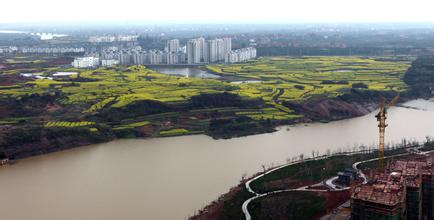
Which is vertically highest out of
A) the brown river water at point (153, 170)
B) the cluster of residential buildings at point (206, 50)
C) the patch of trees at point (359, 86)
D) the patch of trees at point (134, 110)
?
the cluster of residential buildings at point (206, 50)

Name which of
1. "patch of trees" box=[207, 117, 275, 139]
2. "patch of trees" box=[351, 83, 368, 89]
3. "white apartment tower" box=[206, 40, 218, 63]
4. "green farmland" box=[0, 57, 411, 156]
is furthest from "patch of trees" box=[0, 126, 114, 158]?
"white apartment tower" box=[206, 40, 218, 63]

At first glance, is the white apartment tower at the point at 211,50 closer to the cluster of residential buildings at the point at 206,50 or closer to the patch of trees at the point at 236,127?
the cluster of residential buildings at the point at 206,50

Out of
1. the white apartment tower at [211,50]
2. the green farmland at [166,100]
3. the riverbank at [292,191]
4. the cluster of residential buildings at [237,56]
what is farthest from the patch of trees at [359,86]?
the white apartment tower at [211,50]

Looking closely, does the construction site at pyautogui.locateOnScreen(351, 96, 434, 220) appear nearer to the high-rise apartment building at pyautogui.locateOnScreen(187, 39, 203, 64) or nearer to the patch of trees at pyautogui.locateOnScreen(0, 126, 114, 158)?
the patch of trees at pyautogui.locateOnScreen(0, 126, 114, 158)

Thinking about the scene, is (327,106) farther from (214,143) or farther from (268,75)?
(268,75)

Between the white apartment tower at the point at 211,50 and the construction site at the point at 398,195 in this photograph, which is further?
the white apartment tower at the point at 211,50

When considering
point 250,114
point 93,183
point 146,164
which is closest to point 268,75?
point 250,114
